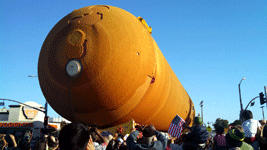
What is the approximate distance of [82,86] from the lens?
779 centimetres

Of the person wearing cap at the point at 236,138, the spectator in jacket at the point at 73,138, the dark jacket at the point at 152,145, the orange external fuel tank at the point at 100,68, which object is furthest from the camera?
the orange external fuel tank at the point at 100,68

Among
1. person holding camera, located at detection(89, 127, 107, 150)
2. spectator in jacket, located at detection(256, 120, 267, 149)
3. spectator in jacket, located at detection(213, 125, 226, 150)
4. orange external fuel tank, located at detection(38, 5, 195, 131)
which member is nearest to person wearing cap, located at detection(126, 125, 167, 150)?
person holding camera, located at detection(89, 127, 107, 150)

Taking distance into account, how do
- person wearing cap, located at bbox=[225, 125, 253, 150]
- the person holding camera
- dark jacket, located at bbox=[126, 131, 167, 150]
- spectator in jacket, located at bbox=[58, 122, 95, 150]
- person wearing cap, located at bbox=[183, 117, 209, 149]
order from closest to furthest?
spectator in jacket, located at bbox=[58, 122, 95, 150]
dark jacket, located at bbox=[126, 131, 167, 150]
person wearing cap, located at bbox=[225, 125, 253, 150]
the person holding camera
person wearing cap, located at bbox=[183, 117, 209, 149]

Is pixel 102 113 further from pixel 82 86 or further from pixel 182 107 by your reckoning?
pixel 182 107

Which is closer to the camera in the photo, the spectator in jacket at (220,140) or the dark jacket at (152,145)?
the dark jacket at (152,145)

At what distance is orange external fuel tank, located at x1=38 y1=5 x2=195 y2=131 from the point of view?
764 centimetres

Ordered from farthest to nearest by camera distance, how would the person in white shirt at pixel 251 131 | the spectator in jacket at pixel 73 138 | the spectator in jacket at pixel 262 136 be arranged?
the person in white shirt at pixel 251 131 → the spectator in jacket at pixel 262 136 → the spectator in jacket at pixel 73 138

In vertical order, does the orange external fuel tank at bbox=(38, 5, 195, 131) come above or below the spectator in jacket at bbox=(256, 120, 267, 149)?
above

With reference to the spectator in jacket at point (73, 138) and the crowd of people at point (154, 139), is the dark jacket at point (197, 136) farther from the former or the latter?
the spectator in jacket at point (73, 138)

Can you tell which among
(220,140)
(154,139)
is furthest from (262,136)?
(154,139)

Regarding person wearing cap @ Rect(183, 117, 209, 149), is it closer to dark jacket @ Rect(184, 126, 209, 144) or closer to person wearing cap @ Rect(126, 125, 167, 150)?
dark jacket @ Rect(184, 126, 209, 144)

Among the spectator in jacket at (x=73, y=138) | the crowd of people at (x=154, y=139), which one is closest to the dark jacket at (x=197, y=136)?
the crowd of people at (x=154, y=139)

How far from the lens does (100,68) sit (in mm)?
7574

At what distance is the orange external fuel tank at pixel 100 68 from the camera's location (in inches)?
301
